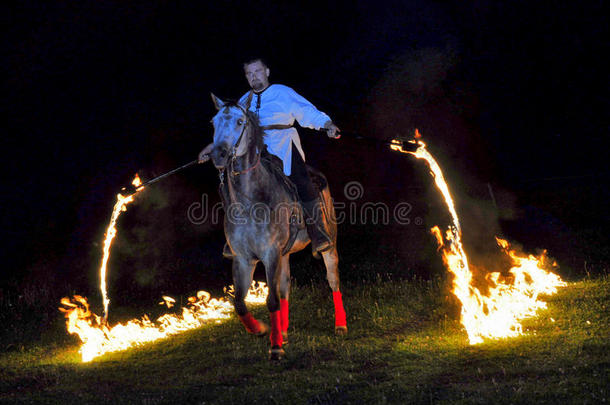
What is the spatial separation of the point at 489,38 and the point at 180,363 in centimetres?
2014

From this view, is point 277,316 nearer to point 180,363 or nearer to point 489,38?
point 180,363

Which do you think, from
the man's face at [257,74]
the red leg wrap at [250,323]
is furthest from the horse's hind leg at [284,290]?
the man's face at [257,74]

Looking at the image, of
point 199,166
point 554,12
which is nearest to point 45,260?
point 199,166

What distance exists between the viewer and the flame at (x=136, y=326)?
10188 mm

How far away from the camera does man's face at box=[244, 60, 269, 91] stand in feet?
32.2

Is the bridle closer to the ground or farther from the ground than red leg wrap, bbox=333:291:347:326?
farther from the ground

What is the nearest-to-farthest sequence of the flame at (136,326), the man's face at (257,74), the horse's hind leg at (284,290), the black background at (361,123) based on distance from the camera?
the man's face at (257,74)
the flame at (136,326)
the horse's hind leg at (284,290)
the black background at (361,123)

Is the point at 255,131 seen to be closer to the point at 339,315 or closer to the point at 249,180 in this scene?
the point at 249,180

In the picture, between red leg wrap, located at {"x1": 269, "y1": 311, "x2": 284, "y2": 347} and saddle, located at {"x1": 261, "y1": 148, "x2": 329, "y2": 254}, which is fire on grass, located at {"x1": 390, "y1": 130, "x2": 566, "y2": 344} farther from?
red leg wrap, located at {"x1": 269, "y1": 311, "x2": 284, "y2": 347}

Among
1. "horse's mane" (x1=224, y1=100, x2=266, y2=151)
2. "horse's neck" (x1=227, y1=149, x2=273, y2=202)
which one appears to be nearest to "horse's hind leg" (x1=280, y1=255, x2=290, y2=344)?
"horse's neck" (x1=227, y1=149, x2=273, y2=202)

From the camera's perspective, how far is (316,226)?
1019 centimetres

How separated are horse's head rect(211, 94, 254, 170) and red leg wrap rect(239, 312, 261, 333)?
2419mm

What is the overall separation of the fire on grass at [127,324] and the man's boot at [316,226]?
2719 mm

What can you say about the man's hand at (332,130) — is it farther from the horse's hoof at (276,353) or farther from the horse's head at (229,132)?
the horse's hoof at (276,353)
